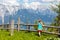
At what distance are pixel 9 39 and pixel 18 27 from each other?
910cm

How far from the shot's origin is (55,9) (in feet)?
136

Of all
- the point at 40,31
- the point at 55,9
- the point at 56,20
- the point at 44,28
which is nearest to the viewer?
the point at 40,31

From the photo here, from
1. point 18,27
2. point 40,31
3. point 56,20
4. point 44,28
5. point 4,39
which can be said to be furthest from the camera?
point 56,20

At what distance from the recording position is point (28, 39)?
717 inches

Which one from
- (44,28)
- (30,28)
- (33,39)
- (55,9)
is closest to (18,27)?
(30,28)

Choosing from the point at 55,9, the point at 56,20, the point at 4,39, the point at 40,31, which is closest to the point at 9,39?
the point at 4,39

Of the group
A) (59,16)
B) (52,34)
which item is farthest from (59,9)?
(52,34)

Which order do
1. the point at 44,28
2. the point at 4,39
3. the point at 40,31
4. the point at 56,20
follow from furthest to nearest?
the point at 56,20 < the point at 44,28 < the point at 40,31 < the point at 4,39

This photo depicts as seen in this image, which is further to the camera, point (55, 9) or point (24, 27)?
point (55, 9)

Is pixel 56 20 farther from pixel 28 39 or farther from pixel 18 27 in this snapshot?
pixel 28 39

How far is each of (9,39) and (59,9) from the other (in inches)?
927

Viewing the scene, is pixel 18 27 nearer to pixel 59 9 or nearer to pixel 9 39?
pixel 9 39

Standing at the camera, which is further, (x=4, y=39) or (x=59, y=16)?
→ (x=59, y=16)

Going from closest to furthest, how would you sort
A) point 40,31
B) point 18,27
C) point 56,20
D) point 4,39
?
point 4,39 < point 40,31 < point 18,27 < point 56,20
